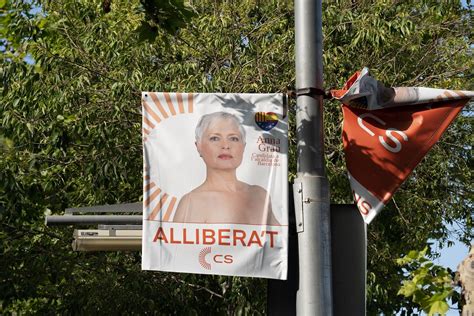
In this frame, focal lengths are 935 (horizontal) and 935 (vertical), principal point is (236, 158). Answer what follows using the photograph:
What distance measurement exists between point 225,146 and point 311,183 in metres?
0.62

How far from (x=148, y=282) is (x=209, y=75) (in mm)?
3170

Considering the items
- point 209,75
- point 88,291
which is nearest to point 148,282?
point 88,291

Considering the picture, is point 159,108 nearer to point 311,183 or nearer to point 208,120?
point 208,120

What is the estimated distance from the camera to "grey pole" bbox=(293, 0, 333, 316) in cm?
538

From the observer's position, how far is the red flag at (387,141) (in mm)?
5871

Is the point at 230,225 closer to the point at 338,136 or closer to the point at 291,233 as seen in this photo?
the point at 291,233

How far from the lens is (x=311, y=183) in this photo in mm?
5609

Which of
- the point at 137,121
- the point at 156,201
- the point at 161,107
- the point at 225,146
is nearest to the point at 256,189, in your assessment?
the point at 225,146

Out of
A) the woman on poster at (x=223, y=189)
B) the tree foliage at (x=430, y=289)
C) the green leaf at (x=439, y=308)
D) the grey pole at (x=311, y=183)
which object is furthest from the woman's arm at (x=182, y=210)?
the green leaf at (x=439, y=308)

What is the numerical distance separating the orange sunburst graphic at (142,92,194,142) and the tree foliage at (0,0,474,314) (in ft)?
20.7

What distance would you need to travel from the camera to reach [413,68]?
14617 millimetres

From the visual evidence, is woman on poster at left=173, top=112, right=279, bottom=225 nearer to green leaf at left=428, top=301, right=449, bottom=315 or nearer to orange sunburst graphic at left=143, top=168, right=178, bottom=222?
orange sunburst graphic at left=143, top=168, right=178, bottom=222

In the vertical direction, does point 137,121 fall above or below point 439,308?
above

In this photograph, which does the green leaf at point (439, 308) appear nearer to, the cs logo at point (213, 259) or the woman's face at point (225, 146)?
the cs logo at point (213, 259)
